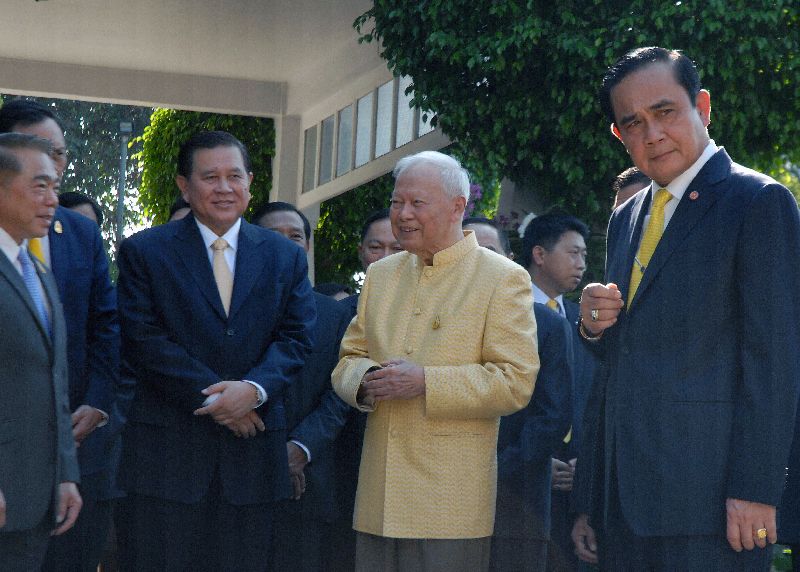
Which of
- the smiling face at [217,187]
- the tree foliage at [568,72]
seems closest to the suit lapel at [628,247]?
the smiling face at [217,187]

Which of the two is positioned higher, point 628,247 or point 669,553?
point 628,247

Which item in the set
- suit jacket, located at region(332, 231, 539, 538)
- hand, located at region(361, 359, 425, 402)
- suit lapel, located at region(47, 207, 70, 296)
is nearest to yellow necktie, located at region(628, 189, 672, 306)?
suit jacket, located at region(332, 231, 539, 538)

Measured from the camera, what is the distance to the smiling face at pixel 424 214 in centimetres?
426

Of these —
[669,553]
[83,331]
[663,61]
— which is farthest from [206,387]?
[663,61]

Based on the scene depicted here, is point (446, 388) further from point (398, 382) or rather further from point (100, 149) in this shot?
point (100, 149)

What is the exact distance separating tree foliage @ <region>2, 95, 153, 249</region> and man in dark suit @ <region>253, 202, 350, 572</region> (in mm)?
31261

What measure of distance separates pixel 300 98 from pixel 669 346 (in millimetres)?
12006

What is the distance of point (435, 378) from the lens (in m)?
3.98

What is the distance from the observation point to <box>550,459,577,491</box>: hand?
5.58 m

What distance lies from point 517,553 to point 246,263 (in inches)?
65.1

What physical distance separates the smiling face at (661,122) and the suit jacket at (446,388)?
0.94 m

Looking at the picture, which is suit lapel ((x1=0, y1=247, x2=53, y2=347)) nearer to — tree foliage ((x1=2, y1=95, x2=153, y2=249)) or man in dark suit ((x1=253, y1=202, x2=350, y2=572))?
man in dark suit ((x1=253, y1=202, x2=350, y2=572))

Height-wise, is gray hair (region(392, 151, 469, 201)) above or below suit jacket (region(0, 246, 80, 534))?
above

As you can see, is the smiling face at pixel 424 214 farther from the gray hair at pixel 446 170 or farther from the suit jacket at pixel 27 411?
the suit jacket at pixel 27 411
